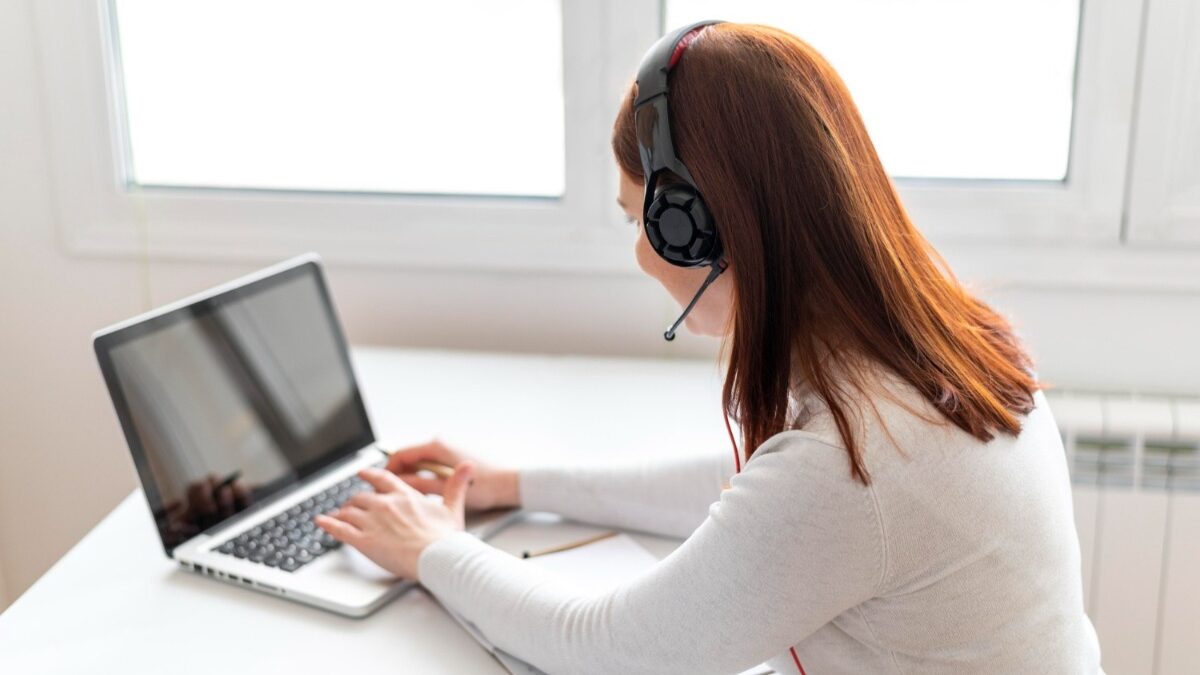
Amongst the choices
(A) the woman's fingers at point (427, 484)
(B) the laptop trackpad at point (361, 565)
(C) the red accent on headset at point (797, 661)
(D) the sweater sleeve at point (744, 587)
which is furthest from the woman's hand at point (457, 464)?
(C) the red accent on headset at point (797, 661)

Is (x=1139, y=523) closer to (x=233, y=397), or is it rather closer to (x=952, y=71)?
(x=952, y=71)

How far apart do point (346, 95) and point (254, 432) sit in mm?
671

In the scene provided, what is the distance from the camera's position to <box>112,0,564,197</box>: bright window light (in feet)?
5.53

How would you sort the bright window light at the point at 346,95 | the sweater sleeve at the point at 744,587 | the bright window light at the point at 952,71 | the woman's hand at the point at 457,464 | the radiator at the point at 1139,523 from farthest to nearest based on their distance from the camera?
the bright window light at the point at 346,95, the bright window light at the point at 952,71, the radiator at the point at 1139,523, the woman's hand at the point at 457,464, the sweater sleeve at the point at 744,587

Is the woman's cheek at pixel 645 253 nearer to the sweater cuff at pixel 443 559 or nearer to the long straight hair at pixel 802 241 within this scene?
the long straight hair at pixel 802 241

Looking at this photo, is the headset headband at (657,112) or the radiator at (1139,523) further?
the radiator at (1139,523)

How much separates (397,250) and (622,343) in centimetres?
35

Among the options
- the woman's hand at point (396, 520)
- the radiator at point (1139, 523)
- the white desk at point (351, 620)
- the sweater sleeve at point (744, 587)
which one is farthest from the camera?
the radiator at point (1139, 523)

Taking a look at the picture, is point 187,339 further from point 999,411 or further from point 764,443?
point 999,411

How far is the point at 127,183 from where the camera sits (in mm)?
1767

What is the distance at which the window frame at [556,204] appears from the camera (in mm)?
1546

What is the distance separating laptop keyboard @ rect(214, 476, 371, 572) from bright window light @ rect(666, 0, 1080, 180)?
818mm

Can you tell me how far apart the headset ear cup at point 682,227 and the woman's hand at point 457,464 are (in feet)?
1.32

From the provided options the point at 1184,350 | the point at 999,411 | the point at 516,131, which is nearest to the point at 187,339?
the point at 516,131
